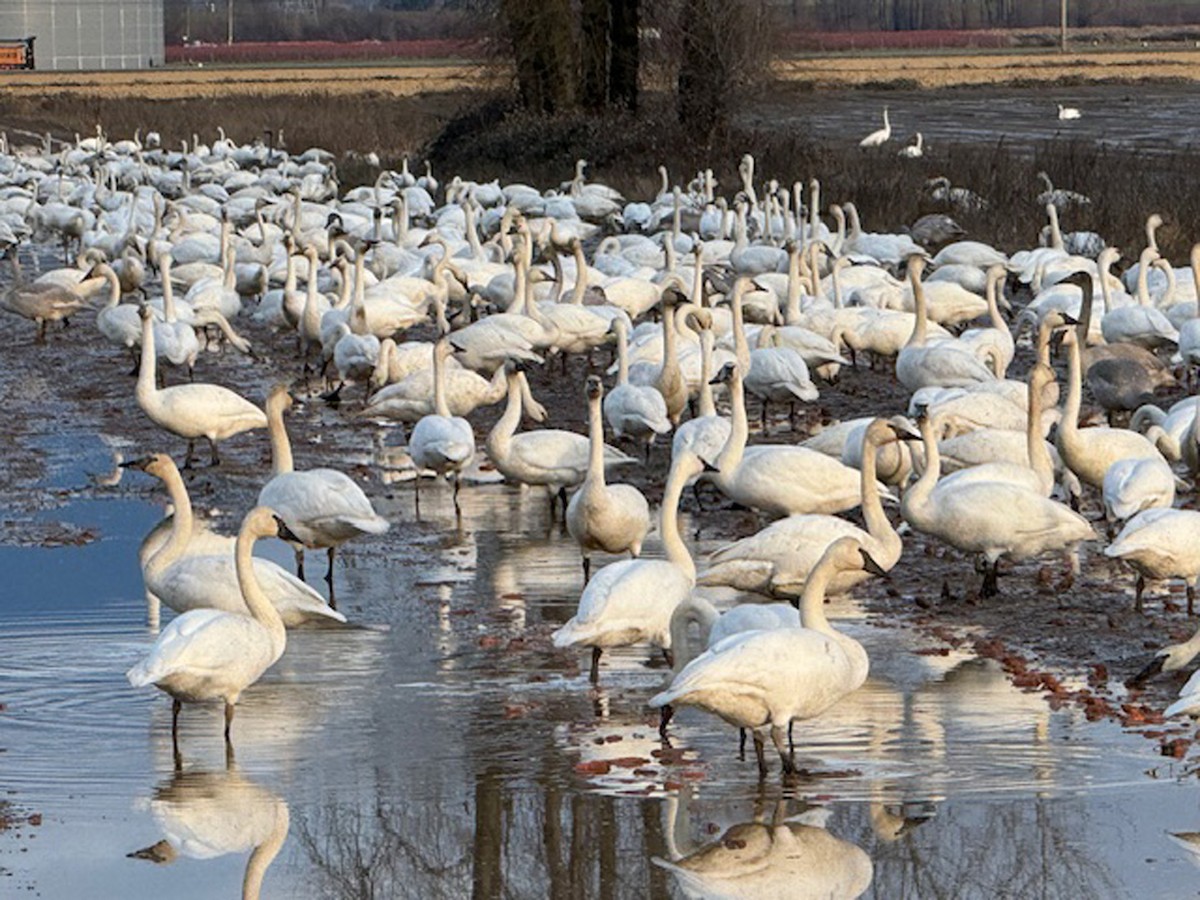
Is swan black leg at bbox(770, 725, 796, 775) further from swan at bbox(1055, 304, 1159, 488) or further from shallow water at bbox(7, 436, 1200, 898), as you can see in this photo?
swan at bbox(1055, 304, 1159, 488)

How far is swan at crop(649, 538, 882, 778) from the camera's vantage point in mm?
7004

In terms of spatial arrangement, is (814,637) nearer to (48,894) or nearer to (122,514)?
(48,894)

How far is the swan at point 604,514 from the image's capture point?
396 inches

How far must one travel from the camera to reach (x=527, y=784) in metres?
7.39

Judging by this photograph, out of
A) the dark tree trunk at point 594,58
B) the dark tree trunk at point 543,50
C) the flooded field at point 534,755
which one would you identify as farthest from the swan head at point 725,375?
the dark tree trunk at point 594,58

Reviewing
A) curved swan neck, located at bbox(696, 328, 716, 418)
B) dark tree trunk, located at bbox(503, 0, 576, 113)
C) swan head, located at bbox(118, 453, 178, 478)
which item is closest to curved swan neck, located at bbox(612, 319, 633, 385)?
curved swan neck, located at bbox(696, 328, 716, 418)

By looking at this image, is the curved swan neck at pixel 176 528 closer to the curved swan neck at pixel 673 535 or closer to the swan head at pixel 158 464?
the swan head at pixel 158 464

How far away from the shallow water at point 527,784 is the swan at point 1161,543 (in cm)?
80

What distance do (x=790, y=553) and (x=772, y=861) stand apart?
112 inches

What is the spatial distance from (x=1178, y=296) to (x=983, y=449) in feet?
21.2

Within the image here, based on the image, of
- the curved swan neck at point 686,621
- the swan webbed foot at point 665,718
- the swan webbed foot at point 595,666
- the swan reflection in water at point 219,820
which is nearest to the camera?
the swan reflection in water at point 219,820

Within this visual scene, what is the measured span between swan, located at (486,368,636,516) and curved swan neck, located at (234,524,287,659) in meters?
3.55

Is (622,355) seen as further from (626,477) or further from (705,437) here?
(705,437)

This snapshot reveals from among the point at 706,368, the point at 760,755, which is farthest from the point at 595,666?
the point at 706,368
